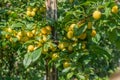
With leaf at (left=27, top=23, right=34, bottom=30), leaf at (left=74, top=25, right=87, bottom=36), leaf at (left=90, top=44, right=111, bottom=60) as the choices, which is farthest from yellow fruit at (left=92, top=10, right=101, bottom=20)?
leaf at (left=27, top=23, right=34, bottom=30)

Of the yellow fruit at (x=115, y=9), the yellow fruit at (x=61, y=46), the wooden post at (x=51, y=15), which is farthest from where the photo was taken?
the wooden post at (x=51, y=15)

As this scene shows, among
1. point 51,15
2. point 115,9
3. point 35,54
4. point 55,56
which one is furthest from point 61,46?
point 115,9

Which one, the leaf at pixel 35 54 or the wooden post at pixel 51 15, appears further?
the wooden post at pixel 51 15

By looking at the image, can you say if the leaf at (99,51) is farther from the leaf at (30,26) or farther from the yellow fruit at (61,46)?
the leaf at (30,26)

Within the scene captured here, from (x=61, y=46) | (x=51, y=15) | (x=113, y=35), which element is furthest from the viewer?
(x=51, y=15)

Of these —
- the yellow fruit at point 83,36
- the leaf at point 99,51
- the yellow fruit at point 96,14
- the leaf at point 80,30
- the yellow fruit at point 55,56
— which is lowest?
the yellow fruit at point 55,56

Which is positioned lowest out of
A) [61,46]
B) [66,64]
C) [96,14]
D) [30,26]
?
[66,64]

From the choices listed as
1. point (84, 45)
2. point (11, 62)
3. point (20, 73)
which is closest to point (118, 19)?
point (84, 45)

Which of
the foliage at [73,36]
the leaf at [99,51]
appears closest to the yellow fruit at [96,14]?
the foliage at [73,36]

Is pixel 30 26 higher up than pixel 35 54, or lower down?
higher up

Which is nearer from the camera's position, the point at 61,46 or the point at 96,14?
the point at 96,14

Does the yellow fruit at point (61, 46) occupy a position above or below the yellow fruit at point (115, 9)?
below

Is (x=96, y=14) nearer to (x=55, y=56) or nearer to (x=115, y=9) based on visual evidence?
(x=115, y=9)

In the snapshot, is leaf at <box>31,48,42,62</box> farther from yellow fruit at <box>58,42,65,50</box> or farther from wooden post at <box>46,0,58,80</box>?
wooden post at <box>46,0,58,80</box>
